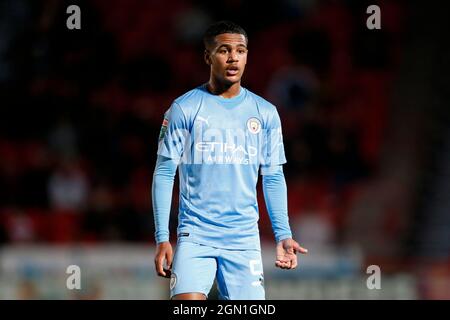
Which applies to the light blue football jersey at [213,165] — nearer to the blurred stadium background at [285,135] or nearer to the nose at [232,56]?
the nose at [232,56]

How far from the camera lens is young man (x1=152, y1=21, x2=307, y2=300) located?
5418mm

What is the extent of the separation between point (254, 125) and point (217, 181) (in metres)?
0.37

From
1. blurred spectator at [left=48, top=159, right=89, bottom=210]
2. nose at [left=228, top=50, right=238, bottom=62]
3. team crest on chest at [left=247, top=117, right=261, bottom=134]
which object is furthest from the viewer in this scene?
blurred spectator at [left=48, top=159, right=89, bottom=210]

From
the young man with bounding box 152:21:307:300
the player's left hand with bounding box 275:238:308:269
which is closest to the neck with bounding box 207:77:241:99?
the young man with bounding box 152:21:307:300

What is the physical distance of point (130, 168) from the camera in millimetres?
12570

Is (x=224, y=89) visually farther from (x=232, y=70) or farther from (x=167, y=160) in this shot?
(x=167, y=160)

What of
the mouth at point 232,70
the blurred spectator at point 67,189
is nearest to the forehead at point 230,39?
the mouth at point 232,70

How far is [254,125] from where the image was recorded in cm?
555

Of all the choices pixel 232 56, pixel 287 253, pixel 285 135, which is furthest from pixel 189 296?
pixel 285 135

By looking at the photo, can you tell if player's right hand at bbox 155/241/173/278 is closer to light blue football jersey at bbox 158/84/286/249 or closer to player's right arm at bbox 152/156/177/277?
player's right arm at bbox 152/156/177/277

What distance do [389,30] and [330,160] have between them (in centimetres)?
288

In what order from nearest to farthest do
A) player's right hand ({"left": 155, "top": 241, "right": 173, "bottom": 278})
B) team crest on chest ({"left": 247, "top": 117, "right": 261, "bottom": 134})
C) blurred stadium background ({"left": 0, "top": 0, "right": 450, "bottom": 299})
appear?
1. player's right hand ({"left": 155, "top": 241, "right": 173, "bottom": 278})
2. team crest on chest ({"left": 247, "top": 117, "right": 261, "bottom": 134})
3. blurred stadium background ({"left": 0, "top": 0, "right": 450, "bottom": 299})

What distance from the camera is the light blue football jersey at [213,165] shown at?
5457mm

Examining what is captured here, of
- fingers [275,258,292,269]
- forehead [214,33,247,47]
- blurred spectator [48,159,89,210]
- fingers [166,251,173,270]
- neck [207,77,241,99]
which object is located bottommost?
blurred spectator [48,159,89,210]
